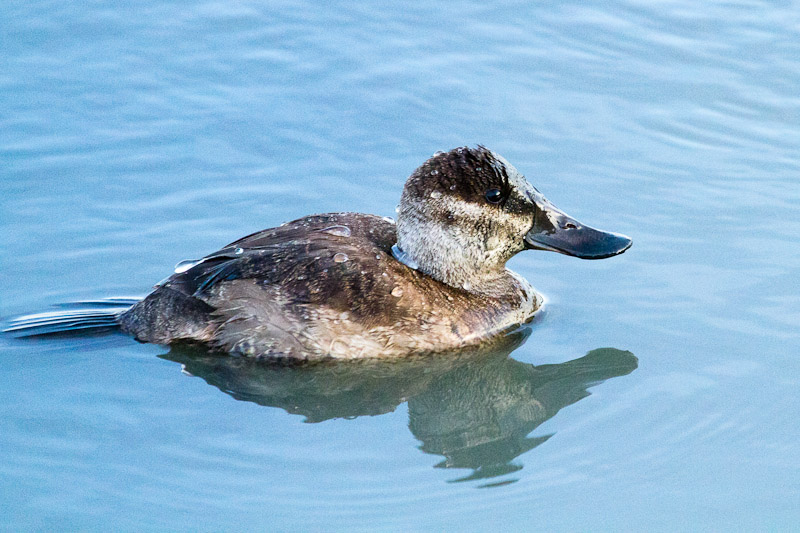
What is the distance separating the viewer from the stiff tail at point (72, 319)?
547 cm

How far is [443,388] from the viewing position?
17.1 feet

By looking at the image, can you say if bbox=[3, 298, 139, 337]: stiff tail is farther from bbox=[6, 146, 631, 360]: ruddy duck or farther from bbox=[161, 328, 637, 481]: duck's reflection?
bbox=[161, 328, 637, 481]: duck's reflection

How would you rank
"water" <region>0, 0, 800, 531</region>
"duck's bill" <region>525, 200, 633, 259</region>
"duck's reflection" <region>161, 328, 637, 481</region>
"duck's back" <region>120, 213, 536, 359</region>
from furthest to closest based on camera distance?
"duck's bill" <region>525, 200, 633, 259</region> → "duck's back" <region>120, 213, 536, 359</region> → "duck's reflection" <region>161, 328, 637, 481</region> → "water" <region>0, 0, 800, 531</region>

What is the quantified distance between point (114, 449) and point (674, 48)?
542cm

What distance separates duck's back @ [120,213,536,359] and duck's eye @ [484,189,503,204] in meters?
0.54

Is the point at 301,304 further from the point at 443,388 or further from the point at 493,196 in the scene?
the point at 493,196

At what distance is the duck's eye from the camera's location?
5.54 metres

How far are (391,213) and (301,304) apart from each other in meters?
1.59

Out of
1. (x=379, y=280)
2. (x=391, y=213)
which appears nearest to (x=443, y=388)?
(x=379, y=280)

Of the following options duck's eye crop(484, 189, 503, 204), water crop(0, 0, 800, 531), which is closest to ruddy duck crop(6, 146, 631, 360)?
duck's eye crop(484, 189, 503, 204)

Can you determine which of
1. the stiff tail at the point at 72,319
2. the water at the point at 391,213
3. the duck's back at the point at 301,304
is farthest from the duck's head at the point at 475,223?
the stiff tail at the point at 72,319

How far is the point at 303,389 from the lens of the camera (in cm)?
512

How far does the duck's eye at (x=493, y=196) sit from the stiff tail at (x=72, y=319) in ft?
6.20

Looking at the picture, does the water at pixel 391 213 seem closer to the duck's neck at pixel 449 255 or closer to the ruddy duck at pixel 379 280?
the ruddy duck at pixel 379 280
